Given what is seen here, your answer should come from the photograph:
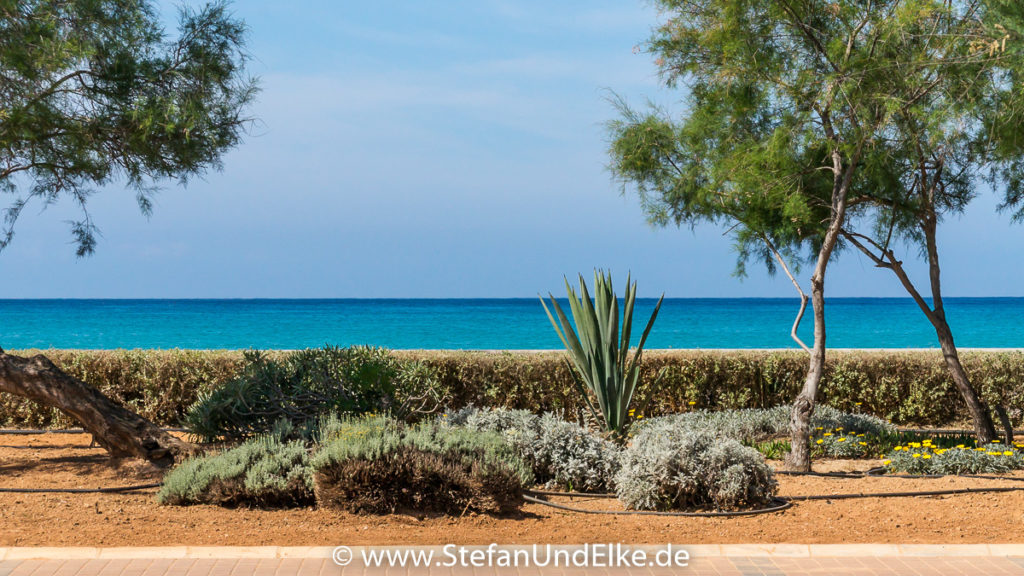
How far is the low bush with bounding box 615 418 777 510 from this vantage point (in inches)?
218

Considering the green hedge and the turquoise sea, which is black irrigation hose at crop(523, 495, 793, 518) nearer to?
the green hedge

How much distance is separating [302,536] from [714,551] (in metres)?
2.35

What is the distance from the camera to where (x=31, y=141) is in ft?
24.0

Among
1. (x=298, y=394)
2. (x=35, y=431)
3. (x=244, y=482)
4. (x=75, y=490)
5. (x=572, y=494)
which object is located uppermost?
(x=298, y=394)

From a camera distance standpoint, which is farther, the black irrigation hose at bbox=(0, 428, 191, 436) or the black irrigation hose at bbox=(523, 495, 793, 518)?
the black irrigation hose at bbox=(0, 428, 191, 436)

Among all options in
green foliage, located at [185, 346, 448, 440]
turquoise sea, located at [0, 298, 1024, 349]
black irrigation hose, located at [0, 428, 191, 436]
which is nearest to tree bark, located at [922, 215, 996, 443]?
green foliage, located at [185, 346, 448, 440]

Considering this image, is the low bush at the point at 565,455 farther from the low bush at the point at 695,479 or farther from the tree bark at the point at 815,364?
the tree bark at the point at 815,364

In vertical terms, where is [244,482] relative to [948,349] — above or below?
below

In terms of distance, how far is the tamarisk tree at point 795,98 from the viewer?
23.4 feet

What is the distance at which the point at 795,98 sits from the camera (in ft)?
24.7

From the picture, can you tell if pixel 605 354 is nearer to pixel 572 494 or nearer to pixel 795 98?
pixel 572 494

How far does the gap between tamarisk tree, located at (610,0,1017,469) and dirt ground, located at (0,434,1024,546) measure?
1.72 metres

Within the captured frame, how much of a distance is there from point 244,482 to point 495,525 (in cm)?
179

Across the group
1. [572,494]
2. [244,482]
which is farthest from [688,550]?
[244,482]
